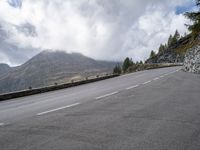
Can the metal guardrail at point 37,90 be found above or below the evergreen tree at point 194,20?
below

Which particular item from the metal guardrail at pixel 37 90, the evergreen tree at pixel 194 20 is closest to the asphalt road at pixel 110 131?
the metal guardrail at pixel 37 90

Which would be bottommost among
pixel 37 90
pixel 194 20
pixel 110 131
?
pixel 110 131

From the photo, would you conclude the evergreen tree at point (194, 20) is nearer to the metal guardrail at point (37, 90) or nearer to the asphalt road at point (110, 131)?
the metal guardrail at point (37, 90)

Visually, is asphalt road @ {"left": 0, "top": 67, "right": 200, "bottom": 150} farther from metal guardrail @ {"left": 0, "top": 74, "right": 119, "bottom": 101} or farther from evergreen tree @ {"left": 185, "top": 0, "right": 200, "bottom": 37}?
evergreen tree @ {"left": 185, "top": 0, "right": 200, "bottom": 37}

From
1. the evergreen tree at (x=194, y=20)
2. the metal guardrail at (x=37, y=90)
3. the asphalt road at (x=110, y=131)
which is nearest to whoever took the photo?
the asphalt road at (x=110, y=131)

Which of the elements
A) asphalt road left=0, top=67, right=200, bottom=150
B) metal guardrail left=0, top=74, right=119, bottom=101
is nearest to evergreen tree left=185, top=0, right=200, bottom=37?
metal guardrail left=0, top=74, right=119, bottom=101

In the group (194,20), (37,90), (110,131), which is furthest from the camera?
(194,20)

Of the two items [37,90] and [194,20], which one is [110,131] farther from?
[194,20]

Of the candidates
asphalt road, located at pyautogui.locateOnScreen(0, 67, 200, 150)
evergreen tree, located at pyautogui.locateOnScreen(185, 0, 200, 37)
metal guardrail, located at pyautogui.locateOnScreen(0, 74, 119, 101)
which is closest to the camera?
asphalt road, located at pyautogui.locateOnScreen(0, 67, 200, 150)

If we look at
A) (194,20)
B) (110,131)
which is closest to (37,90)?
(110,131)

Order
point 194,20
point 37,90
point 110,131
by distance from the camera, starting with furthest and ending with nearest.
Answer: point 194,20, point 37,90, point 110,131

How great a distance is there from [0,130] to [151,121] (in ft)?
12.5

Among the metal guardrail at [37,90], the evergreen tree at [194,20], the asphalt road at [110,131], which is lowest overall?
the asphalt road at [110,131]

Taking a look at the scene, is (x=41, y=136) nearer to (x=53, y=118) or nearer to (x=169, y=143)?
(x=53, y=118)
